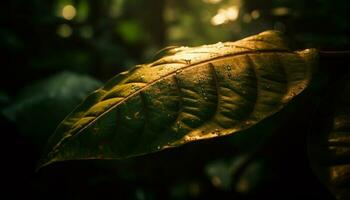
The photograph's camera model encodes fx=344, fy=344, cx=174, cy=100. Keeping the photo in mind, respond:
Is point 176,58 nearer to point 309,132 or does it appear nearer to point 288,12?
point 309,132

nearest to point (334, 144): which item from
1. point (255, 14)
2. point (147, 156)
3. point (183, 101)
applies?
point (183, 101)

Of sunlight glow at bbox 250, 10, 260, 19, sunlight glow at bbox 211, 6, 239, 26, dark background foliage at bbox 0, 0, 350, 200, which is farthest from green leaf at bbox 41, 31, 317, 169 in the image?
sunlight glow at bbox 211, 6, 239, 26

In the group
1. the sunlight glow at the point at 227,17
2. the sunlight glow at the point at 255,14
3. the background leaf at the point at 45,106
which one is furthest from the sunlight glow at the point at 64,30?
the sunlight glow at the point at 255,14

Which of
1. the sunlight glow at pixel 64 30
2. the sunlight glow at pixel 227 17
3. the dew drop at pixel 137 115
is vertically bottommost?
the sunlight glow at pixel 227 17

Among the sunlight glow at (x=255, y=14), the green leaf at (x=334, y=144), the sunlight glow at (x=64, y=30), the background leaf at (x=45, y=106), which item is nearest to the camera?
the green leaf at (x=334, y=144)

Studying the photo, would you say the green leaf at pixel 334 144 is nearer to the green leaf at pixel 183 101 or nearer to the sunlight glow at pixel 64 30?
the green leaf at pixel 183 101

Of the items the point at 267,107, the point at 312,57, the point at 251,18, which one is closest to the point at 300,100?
the point at 312,57

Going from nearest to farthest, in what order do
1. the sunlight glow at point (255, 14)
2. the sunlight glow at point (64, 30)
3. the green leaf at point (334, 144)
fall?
1. the green leaf at point (334, 144)
2. the sunlight glow at point (255, 14)
3. the sunlight glow at point (64, 30)
